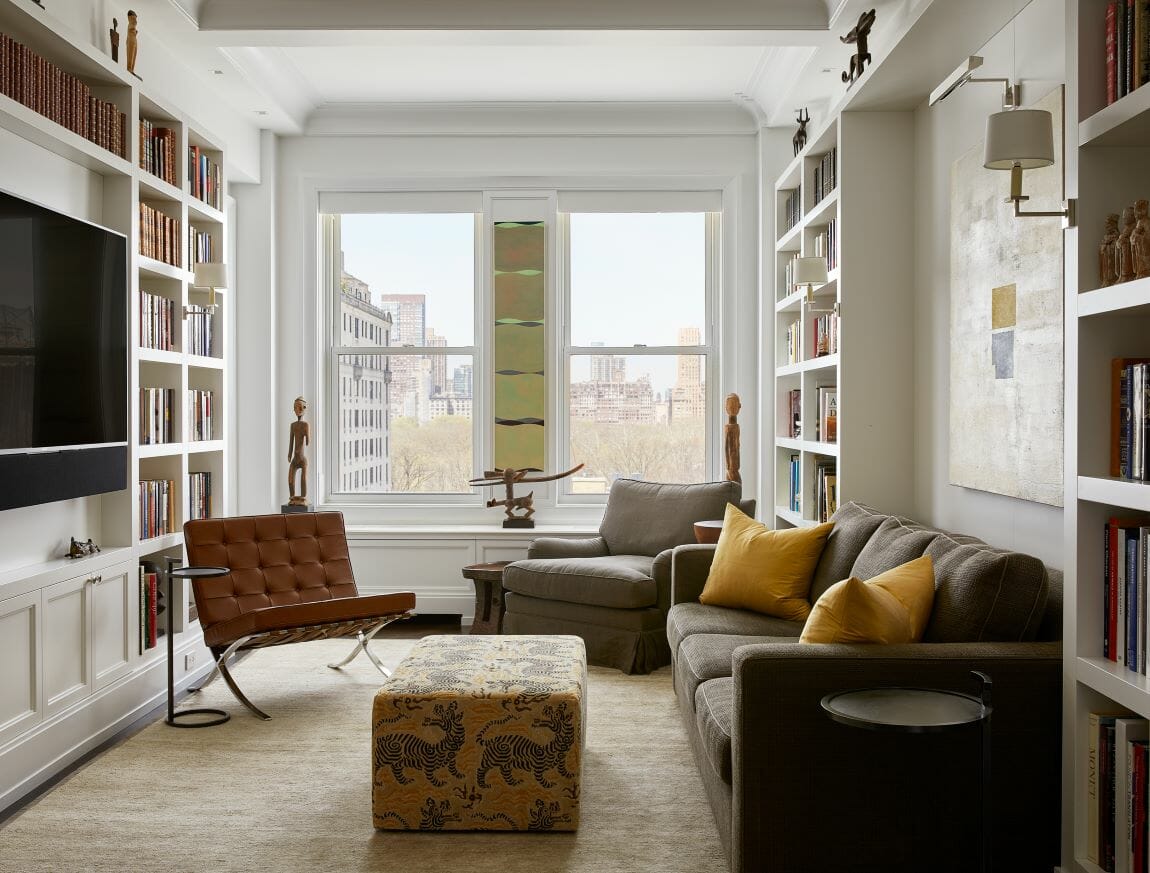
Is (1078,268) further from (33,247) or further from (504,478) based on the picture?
(504,478)

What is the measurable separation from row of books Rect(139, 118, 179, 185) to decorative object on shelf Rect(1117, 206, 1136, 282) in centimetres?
377

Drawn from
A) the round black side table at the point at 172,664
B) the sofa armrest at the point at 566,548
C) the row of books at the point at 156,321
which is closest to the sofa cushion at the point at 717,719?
the round black side table at the point at 172,664

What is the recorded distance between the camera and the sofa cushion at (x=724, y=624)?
3.81 metres

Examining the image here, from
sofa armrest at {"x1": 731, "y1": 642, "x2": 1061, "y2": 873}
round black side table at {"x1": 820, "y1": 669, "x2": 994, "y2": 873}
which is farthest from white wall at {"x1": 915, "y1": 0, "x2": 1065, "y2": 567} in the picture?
round black side table at {"x1": 820, "y1": 669, "x2": 994, "y2": 873}

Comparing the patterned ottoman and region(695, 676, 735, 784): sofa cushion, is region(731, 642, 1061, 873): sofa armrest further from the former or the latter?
the patterned ottoman

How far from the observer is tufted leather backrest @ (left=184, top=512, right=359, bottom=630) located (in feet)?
14.9

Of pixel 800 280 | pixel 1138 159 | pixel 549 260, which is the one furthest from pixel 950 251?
pixel 549 260

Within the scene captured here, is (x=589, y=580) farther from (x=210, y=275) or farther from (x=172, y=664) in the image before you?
(x=210, y=275)

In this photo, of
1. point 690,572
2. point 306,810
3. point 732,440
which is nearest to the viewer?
point 306,810

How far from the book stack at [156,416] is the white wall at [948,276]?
3.33 m

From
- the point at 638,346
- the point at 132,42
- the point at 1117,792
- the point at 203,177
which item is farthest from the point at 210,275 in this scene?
the point at 1117,792

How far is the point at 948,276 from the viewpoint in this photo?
13.4 ft

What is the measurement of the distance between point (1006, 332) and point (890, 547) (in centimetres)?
84

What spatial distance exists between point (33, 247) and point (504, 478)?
10.9 feet
